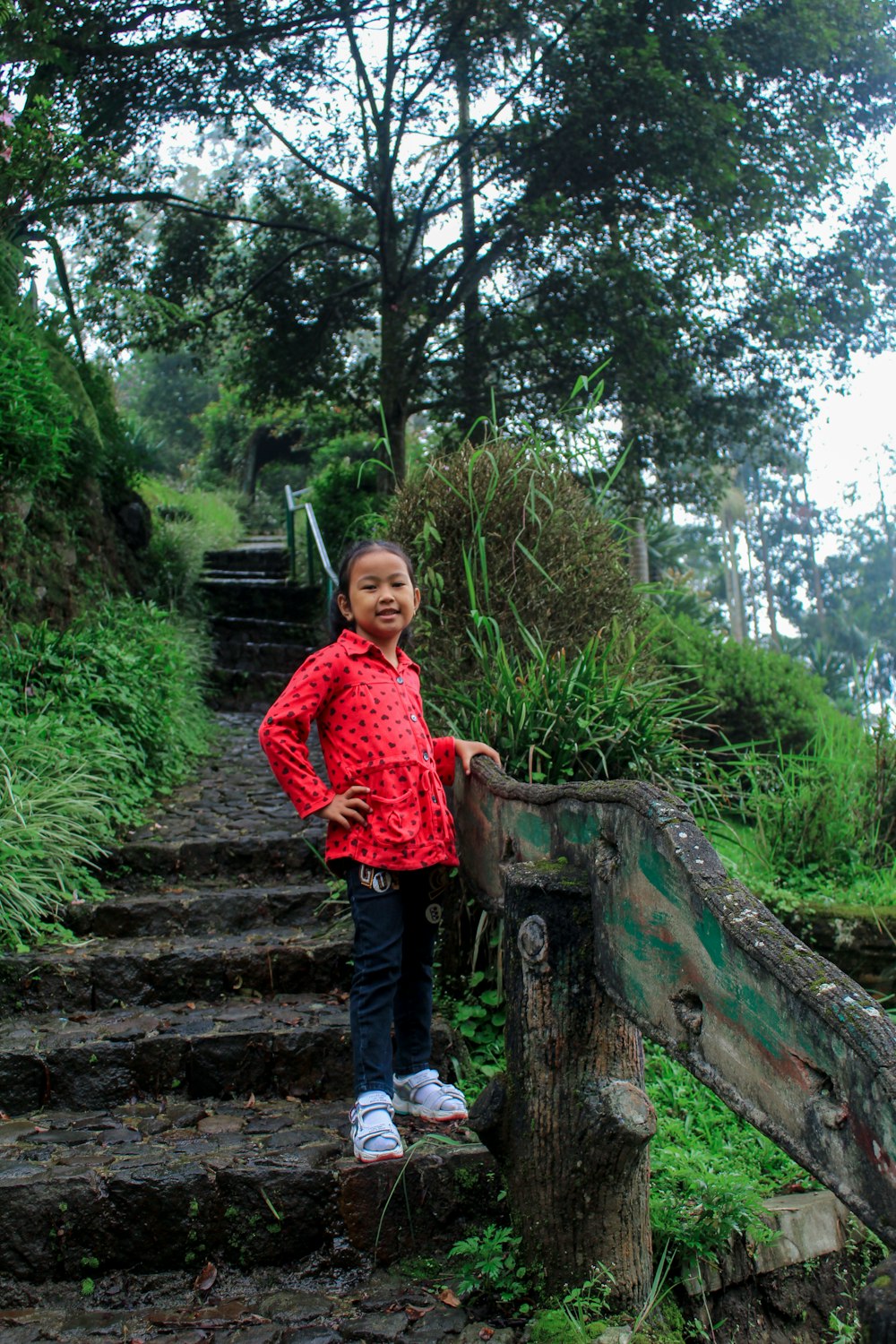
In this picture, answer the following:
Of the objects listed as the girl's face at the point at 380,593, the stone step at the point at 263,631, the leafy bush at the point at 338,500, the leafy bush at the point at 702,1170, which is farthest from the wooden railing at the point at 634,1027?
the leafy bush at the point at 338,500

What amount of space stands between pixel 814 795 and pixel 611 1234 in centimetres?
329

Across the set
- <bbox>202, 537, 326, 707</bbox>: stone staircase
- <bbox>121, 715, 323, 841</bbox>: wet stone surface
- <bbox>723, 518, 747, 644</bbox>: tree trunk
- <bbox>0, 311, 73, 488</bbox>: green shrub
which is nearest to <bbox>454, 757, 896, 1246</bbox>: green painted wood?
<bbox>121, 715, 323, 841</bbox>: wet stone surface

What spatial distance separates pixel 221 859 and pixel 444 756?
189 centimetres

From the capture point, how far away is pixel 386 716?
271 centimetres

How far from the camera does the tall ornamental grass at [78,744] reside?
390cm

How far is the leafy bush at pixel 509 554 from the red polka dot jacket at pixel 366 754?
1.29m

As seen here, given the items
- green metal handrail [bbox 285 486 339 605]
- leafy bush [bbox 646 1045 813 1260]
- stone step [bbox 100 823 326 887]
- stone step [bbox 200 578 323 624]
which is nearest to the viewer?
leafy bush [bbox 646 1045 813 1260]

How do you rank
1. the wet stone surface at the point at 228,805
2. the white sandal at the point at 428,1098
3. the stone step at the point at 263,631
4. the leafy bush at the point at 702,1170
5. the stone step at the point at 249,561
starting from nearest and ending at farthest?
the leafy bush at the point at 702,1170 → the white sandal at the point at 428,1098 → the wet stone surface at the point at 228,805 → the stone step at the point at 263,631 → the stone step at the point at 249,561

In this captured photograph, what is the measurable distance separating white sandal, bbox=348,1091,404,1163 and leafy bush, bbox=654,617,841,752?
4.96 meters

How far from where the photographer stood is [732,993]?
1.56m

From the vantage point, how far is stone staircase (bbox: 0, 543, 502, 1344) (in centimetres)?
223

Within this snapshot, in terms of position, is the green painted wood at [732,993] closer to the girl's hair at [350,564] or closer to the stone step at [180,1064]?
the girl's hair at [350,564]

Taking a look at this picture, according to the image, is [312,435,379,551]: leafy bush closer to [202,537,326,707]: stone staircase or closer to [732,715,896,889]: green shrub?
[202,537,326,707]: stone staircase

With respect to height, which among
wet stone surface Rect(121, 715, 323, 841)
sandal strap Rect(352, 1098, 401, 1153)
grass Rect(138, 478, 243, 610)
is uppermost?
grass Rect(138, 478, 243, 610)
